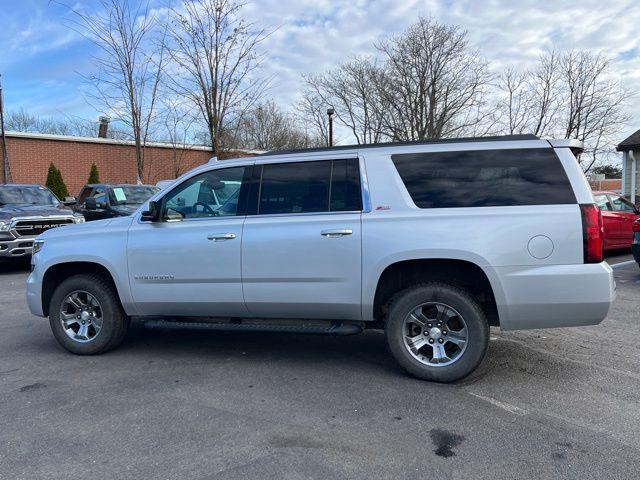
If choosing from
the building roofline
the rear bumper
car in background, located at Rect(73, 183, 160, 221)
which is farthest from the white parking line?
the building roofline

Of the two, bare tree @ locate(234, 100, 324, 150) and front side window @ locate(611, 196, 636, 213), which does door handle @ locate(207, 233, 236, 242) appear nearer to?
front side window @ locate(611, 196, 636, 213)

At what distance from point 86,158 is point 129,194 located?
1155 centimetres

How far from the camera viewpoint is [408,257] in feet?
14.3

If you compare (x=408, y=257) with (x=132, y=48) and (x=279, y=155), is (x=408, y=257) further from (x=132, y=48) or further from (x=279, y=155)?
(x=132, y=48)

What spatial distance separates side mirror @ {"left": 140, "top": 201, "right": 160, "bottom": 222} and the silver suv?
0.01 meters

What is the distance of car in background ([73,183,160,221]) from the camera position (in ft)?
41.9

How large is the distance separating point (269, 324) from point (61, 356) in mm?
2237

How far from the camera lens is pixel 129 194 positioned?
1399cm

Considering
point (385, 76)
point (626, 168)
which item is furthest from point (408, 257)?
point (385, 76)

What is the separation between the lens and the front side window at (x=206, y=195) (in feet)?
16.5

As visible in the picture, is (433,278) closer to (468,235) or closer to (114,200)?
(468,235)

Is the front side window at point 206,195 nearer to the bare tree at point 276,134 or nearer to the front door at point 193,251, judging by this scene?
the front door at point 193,251

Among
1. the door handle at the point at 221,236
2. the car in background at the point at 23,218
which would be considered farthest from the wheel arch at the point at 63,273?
the car in background at the point at 23,218

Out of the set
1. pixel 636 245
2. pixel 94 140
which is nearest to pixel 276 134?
pixel 94 140
